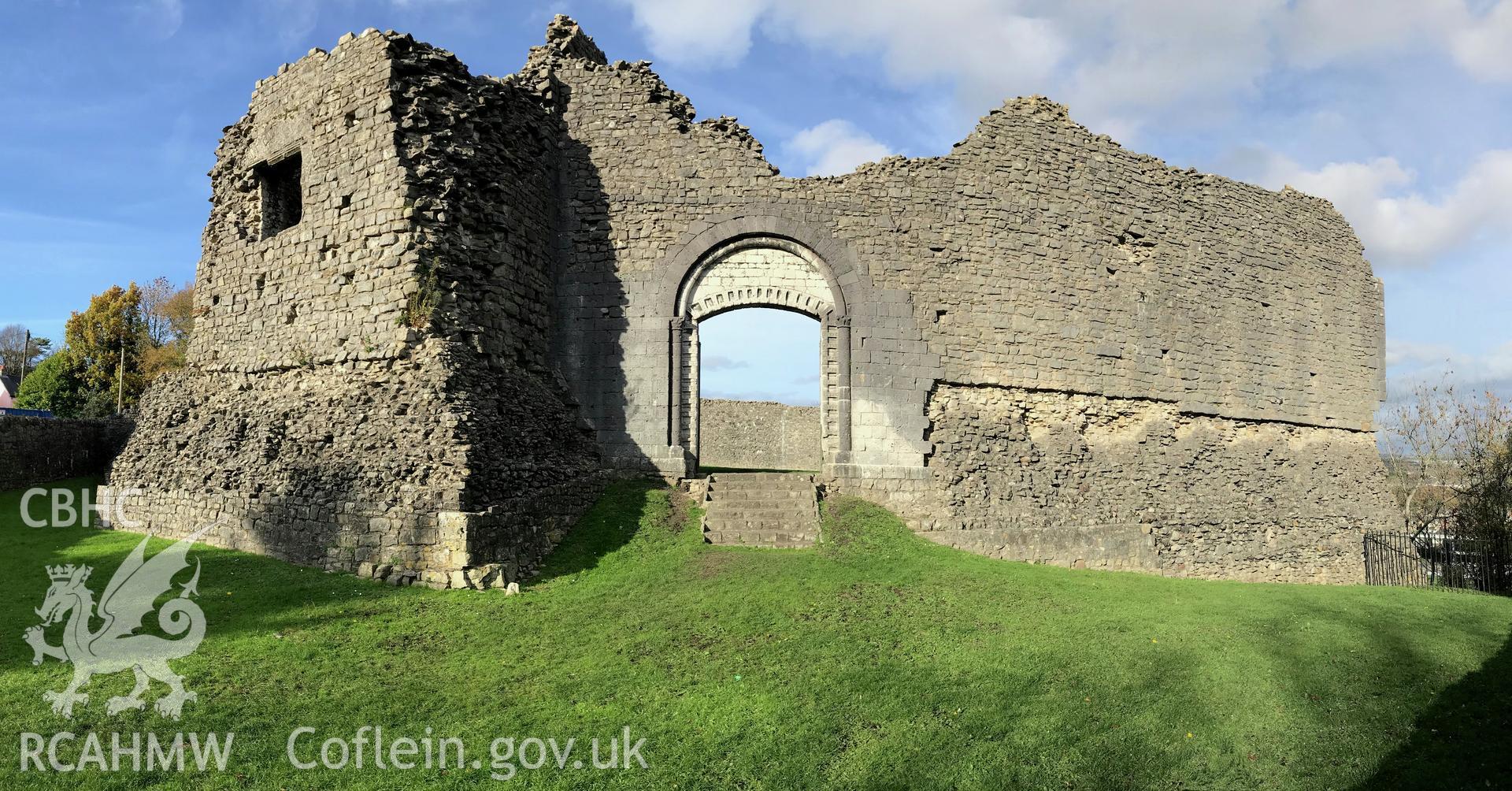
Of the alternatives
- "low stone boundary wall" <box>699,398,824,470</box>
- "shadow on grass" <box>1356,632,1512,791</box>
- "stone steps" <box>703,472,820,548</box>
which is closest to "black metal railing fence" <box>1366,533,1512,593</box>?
"shadow on grass" <box>1356,632,1512,791</box>

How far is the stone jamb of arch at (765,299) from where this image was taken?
13.6 meters

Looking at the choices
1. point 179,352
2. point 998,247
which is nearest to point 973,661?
point 998,247

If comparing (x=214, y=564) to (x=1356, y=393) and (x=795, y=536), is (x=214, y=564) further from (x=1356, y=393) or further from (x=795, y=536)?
(x=1356, y=393)

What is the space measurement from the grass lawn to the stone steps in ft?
4.06

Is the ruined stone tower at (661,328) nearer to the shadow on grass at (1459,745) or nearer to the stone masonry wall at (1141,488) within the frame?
Answer: the stone masonry wall at (1141,488)

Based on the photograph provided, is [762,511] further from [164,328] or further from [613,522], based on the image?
[164,328]

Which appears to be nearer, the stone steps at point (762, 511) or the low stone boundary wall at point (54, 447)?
the stone steps at point (762, 511)

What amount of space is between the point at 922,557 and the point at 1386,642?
5223 mm

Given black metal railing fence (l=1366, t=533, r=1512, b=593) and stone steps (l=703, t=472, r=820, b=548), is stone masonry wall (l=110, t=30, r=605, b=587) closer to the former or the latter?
stone steps (l=703, t=472, r=820, b=548)

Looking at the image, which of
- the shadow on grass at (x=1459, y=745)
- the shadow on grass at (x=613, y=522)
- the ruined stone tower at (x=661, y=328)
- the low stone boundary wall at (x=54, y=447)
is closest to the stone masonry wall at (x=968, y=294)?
the ruined stone tower at (x=661, y=328)

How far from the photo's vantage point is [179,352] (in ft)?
113

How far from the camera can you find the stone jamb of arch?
13633 millimetres

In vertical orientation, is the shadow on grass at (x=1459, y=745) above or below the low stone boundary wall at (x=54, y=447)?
below

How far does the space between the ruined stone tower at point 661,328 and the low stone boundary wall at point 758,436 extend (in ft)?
49.0
